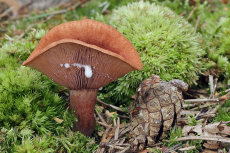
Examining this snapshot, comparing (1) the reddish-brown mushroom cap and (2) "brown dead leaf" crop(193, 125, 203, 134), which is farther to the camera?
(2) "brown dead leaf" crop(193, 125, 203, 134)

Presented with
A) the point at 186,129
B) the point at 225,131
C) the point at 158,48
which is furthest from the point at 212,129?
the point at 158,48

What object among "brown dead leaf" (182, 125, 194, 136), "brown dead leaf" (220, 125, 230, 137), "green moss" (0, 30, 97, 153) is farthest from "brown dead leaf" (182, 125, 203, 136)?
"green moss" (0, 30, 97, 153)

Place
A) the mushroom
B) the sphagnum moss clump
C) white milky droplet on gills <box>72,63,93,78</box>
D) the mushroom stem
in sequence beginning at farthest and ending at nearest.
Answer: the sphagnum moss clump
the mushroom stem
white milky droplet on gills <box>72,63,93,78</box>
the mushroom

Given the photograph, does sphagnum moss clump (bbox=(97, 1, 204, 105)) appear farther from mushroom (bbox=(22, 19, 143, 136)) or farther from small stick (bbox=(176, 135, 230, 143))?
small stick (bbox=(176, 135, 230, 143))

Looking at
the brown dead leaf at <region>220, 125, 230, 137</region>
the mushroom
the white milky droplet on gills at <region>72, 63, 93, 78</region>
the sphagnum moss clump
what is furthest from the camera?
the sphagnum moss clump

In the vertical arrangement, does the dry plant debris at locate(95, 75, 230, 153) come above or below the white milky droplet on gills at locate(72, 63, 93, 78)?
below

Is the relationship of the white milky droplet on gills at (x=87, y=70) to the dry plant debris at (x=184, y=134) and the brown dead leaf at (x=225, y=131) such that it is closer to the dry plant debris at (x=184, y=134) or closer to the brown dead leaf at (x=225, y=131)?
the dry plant debris at (x=184, y=134)

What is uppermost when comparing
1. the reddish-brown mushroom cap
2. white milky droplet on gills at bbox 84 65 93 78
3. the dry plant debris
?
the reddish-brown mushroom cap
